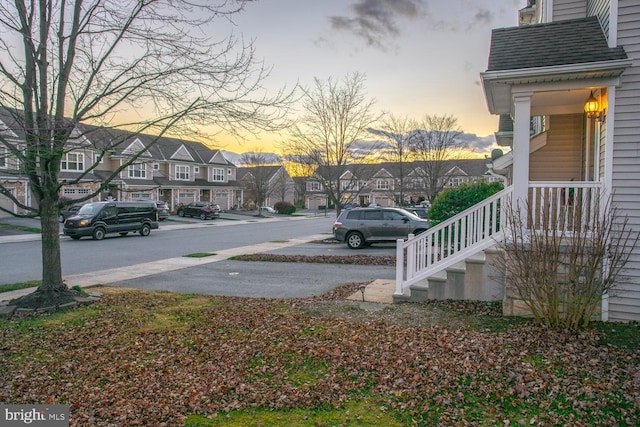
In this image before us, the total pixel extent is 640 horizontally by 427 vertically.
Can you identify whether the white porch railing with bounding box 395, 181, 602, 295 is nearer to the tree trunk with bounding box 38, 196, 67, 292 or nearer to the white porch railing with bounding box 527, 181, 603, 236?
the white porch railing with bounding box 527, 181, 603, 236

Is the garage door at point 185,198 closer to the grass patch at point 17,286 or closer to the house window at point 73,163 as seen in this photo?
the house window at point 73,163

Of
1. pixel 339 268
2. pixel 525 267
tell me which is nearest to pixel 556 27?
pixel 525 267

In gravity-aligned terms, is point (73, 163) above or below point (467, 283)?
above

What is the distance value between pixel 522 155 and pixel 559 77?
1.29 meters

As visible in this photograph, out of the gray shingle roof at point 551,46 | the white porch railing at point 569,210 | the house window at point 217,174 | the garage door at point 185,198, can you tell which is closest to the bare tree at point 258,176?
the house window at point 217,174

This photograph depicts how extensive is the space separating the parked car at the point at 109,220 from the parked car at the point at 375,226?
13.6m

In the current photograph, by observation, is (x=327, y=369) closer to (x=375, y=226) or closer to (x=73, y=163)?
(x=375, y=226)

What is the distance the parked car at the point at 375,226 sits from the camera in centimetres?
1714

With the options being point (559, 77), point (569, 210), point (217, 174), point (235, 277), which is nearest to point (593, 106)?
point (559, 77)

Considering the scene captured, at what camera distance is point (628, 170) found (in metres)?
6.11

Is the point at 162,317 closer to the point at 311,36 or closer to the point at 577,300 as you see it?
the point at 577,300

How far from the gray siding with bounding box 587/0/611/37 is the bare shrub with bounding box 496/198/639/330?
313cm
